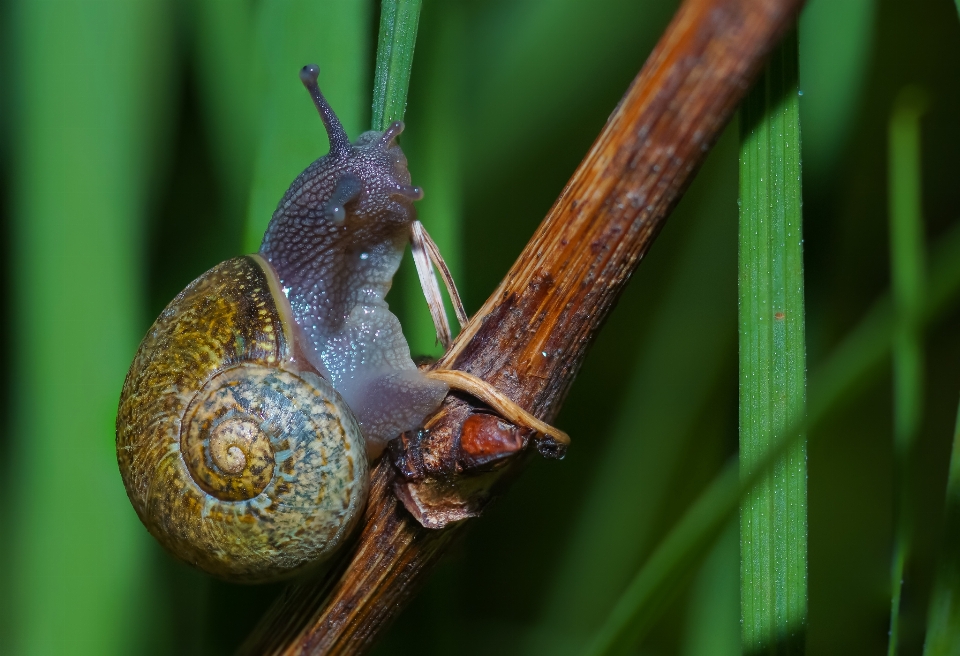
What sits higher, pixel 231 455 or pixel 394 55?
pixel 394 55

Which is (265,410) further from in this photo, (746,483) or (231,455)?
(746,483)

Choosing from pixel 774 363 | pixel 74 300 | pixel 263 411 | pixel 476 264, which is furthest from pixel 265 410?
pixel 476 264

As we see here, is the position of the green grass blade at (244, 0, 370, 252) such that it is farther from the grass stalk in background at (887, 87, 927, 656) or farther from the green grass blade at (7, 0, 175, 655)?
the grass stalk in background at (887, 87, 927, 656)

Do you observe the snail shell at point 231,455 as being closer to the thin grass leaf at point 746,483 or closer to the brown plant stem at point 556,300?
the brown plant stem at point 556,300

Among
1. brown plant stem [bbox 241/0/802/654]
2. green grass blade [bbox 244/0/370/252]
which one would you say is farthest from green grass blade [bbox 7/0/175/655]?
brown plant stem [bbox 241/0/802/654]

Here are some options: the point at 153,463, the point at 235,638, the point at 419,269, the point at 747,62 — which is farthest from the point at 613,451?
the point at 747,62

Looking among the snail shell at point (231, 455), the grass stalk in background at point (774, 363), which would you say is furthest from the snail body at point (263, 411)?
the grass stalk in background at point (774, 363)
